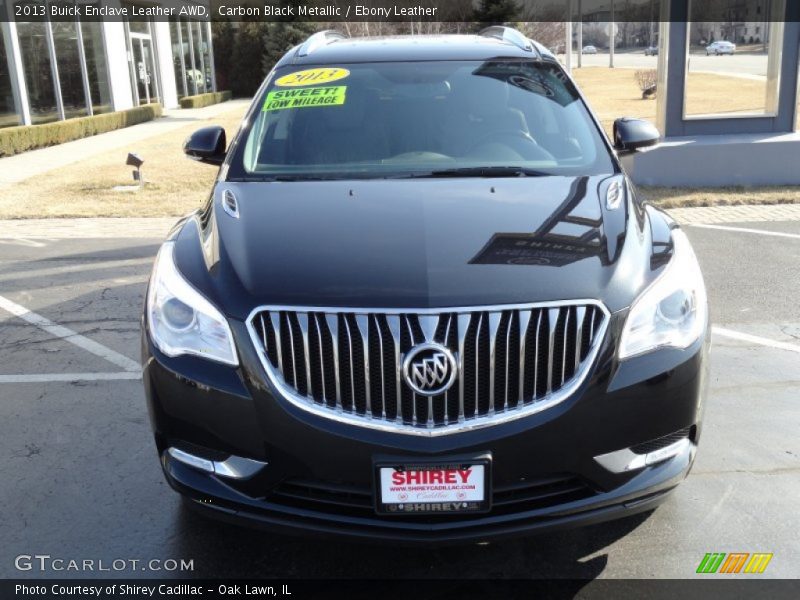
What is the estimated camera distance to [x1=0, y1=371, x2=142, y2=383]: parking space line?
15.1 feet

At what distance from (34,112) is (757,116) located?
664 inches

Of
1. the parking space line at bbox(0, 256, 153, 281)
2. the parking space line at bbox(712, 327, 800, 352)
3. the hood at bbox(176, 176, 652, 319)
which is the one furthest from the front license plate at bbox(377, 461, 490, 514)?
the parking space line at bbox(0, 256, 153, 281)

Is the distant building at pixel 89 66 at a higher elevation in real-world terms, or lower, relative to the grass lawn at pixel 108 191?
higher

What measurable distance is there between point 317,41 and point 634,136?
6.05ft

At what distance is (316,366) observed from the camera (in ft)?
7.63

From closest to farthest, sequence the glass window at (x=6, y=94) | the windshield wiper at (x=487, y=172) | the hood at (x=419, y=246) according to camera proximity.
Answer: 1. the hood at (x=419, y=246)
2. the windshield wiper at (x=487, y=172)
3. the glass window at (x=6, y=94)

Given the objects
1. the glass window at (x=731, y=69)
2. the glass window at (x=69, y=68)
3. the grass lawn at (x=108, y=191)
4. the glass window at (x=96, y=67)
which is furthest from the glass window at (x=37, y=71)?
the glass window at (x=731, y=69)

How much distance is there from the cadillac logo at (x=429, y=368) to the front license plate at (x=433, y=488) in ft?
0.74

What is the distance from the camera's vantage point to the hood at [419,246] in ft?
7.79

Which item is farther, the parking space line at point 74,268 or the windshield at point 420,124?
the parking space line at point 74,268

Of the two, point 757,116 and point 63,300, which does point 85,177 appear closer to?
point 63,300

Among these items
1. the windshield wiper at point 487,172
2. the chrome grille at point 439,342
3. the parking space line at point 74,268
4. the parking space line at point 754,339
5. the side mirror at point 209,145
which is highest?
the side mirror at point 209,145

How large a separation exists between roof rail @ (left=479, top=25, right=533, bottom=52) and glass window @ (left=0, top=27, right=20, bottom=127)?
656 inches

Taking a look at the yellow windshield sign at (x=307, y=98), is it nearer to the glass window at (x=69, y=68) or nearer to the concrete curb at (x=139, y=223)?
the concrete curb at (x=139, y=223)
